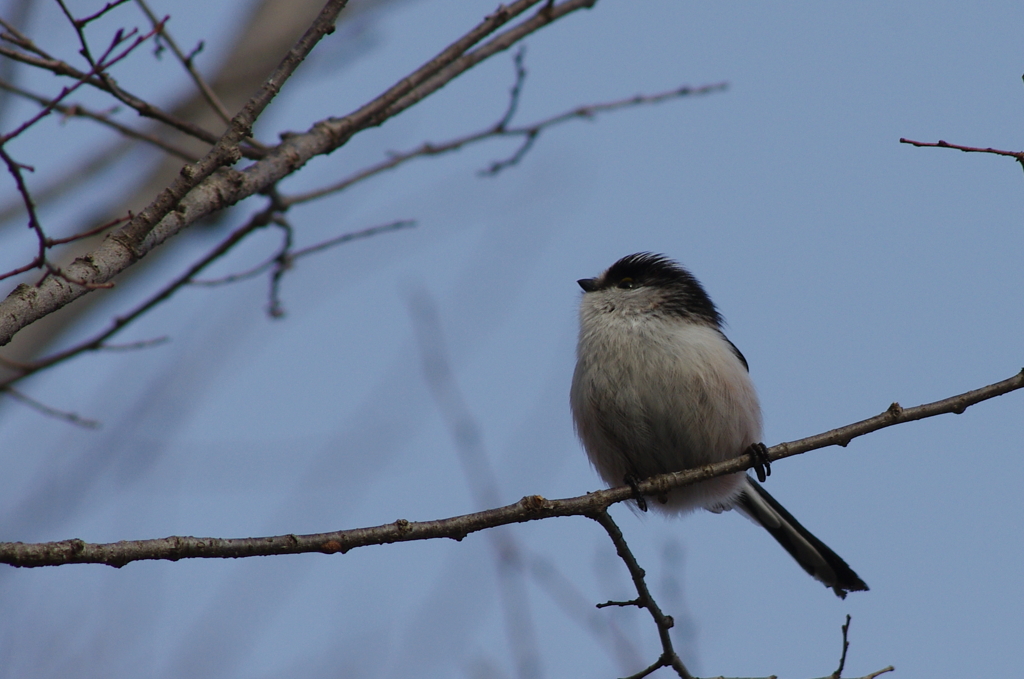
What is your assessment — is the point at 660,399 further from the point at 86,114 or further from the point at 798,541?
the point at 86,114

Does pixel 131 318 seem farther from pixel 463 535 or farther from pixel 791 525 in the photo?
pixel 791 525

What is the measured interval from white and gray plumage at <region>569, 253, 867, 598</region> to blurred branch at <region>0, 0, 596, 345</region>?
155 centimetres

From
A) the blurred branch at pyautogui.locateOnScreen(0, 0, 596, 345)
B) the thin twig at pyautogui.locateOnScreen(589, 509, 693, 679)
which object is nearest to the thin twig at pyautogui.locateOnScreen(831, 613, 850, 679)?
the thin twig at pyautogui.locateOnScreen(589, 509, 693, 679)

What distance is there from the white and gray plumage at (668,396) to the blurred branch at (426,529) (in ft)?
2.53

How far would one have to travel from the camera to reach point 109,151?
20.4 feet

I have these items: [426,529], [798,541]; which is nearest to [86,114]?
[426,529]

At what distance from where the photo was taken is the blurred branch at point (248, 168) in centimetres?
279

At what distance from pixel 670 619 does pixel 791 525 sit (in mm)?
2262

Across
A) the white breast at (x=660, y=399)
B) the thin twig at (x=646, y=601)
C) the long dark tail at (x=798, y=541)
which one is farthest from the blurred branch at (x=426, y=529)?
the long dark tail at (x=798, y=541)

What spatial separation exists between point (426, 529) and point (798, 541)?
9.99ft

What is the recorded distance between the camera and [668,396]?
4.52m

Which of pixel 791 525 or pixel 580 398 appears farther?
pixel 791 525

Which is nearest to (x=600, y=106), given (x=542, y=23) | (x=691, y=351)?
(x=542, y=23)

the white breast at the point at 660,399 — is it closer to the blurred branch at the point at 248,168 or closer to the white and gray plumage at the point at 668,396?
the white and gray plumage at the point at 668,396
